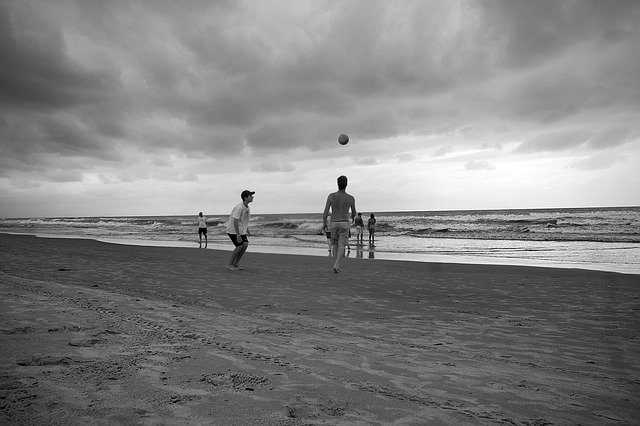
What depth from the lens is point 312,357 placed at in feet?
11.1

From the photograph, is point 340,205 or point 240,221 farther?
point 240,221

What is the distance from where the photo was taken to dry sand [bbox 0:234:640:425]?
2.39 meters

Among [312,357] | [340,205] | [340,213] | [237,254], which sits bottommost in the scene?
[312,357]

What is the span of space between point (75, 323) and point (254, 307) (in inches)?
90.5

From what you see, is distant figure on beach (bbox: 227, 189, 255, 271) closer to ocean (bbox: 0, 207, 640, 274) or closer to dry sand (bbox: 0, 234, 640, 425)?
dry sand (bbox: 0, 234, 640, 425)

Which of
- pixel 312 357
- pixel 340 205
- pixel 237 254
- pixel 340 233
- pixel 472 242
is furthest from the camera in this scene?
pixel 472 242

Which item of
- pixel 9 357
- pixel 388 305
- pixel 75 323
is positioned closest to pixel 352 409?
pixel 9 357

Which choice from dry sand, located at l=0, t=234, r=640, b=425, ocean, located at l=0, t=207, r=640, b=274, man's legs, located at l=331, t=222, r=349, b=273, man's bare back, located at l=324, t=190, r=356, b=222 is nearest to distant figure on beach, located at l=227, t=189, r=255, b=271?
man's bare back, located at l=324, t=190, r=356, b=222

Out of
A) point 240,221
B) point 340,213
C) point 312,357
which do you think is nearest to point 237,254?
point 240,221

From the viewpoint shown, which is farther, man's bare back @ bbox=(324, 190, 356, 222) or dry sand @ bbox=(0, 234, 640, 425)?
man's bare back @ bbox=(324, 190, 356, 222)

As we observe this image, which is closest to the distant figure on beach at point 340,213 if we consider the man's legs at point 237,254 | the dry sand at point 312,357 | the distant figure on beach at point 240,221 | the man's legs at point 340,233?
the man's legs at point 340,233

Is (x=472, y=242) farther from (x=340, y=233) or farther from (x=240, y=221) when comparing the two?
(x=240, y=221)

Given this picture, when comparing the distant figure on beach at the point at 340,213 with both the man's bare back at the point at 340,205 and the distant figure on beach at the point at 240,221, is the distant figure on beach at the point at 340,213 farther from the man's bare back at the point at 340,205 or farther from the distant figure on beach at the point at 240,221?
the distant figure on beach at the point at 240,221

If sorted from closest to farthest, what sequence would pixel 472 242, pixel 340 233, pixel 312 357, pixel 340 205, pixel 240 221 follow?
pixel 312 357 → pixel 340 205 → pixel 340 233 → pixel 240 221 → pixel 472 242
